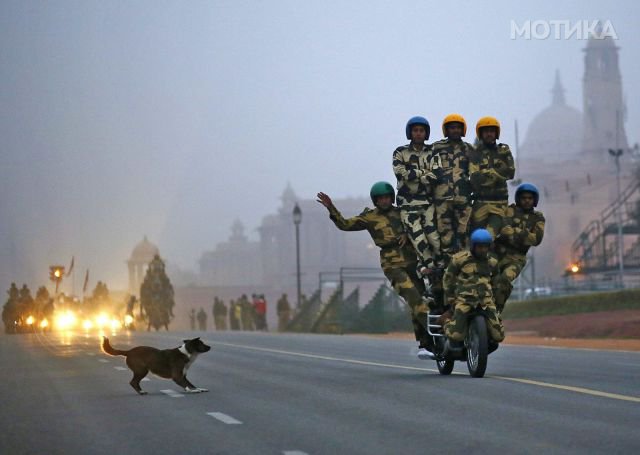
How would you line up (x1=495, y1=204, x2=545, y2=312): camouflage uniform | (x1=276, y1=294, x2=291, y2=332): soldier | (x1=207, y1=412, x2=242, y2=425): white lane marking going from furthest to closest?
1. (x1=276, y1=294, x2=291, y2=332): soldier
2. (x1=495, y1=204, x2=545, y2=312): camouflage uniform
3. (x1=207, y1=412, x2=242, y2=425): white lane marking

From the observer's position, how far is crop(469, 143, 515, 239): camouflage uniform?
17281mm

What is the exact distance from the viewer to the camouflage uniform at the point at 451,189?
17.4 meters

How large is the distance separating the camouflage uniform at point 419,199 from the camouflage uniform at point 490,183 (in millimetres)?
504

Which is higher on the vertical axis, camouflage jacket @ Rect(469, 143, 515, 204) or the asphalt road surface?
camouflage jacket @ Rect(469, 143, 515, 204)

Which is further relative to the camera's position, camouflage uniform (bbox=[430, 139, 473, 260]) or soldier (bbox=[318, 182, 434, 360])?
soldier (bbox=[318, 182, 434, 360])

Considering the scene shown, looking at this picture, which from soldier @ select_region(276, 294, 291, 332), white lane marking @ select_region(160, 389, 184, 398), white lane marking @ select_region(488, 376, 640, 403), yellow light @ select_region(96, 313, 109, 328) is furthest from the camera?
yellow light @ select_region(96, 313, 109, 328)

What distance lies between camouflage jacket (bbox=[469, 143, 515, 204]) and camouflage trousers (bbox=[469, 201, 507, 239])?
0.08 meters

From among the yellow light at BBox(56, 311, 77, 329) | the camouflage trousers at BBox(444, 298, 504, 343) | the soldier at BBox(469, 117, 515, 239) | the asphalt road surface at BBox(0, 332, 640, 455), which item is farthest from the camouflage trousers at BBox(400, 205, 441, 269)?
the yellow light at BBox(56, 311, 77, 329)

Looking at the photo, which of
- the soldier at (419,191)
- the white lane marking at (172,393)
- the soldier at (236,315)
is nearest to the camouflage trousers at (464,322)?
the soldier at (419,191)

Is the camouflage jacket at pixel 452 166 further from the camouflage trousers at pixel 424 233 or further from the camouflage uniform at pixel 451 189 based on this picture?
the camouflage trousers at pixel 424 233

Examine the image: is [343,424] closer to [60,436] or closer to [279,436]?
[279,436]

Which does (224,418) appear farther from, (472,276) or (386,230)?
(386,230)

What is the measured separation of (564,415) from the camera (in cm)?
1230

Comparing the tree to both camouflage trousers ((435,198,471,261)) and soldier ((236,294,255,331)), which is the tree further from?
camouflage trousers ((435,198,471,261))
